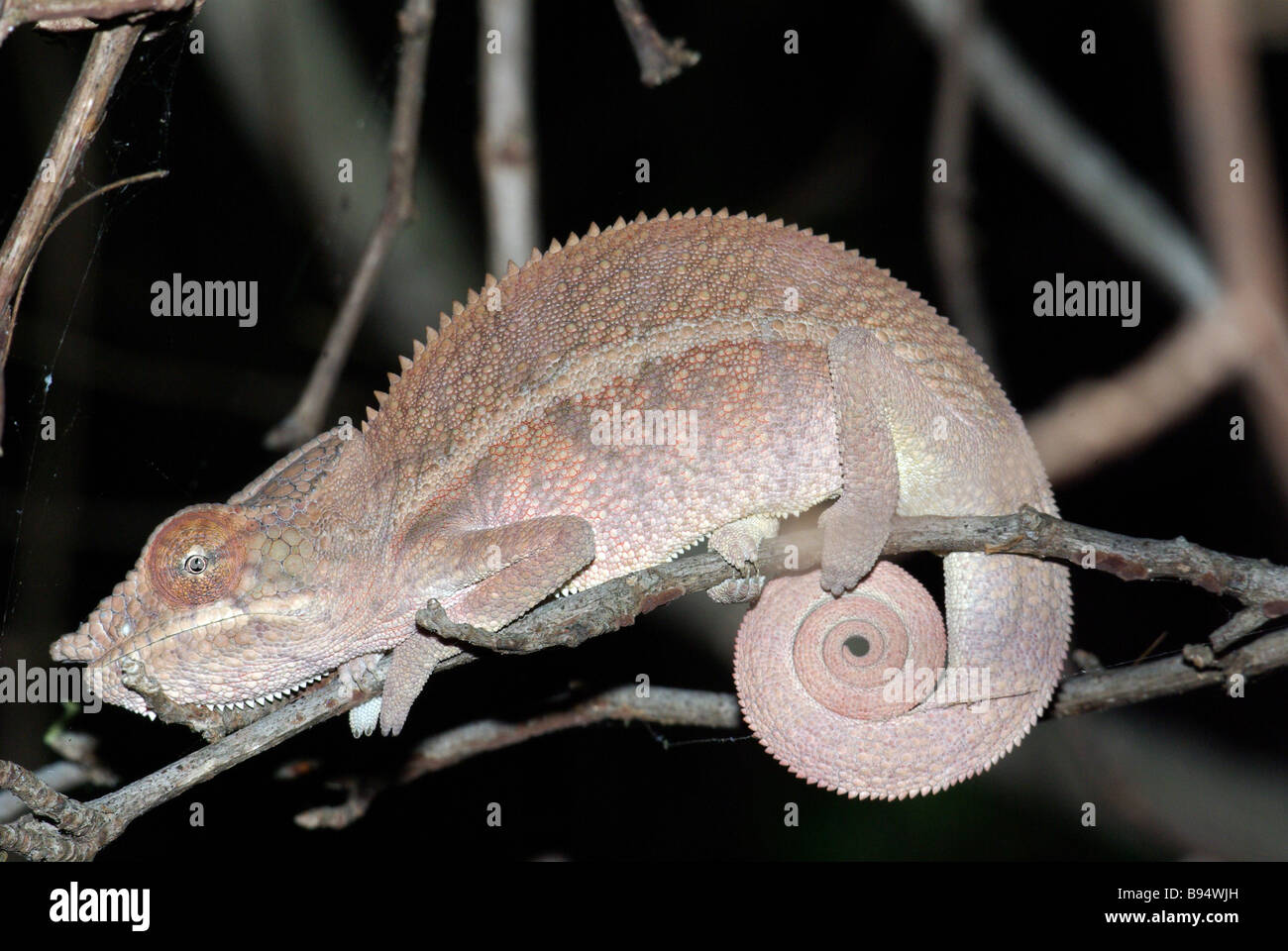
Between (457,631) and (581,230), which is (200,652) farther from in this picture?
(581,230)

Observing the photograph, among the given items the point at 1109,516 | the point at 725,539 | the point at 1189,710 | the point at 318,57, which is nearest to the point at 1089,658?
the point at 725,539

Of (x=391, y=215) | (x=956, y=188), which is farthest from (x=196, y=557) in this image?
(x=956, y=188)

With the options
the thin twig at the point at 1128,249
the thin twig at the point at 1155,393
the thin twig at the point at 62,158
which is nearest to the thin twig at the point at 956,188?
the thin twig at the point at 1128,249

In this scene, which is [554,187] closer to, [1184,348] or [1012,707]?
[1184,348]

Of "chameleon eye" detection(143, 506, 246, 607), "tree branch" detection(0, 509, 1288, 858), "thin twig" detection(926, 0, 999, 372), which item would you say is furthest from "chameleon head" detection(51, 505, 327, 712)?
"thin twig" detection(926, 0, 999, 372)

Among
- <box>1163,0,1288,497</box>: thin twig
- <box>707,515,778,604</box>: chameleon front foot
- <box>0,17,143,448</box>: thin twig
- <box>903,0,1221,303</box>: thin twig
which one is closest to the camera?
<box>0,17,143,448</box>: thin twig

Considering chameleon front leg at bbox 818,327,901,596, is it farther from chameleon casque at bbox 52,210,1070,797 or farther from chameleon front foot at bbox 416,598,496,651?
chameleon front foot at bbox 416,598,496,651
